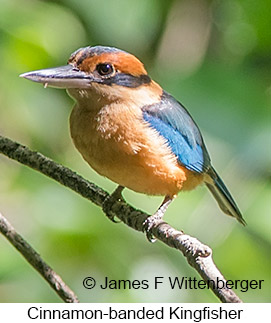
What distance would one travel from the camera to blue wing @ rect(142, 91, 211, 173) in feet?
11.2

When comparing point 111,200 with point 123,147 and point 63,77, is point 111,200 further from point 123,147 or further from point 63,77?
point 63,77

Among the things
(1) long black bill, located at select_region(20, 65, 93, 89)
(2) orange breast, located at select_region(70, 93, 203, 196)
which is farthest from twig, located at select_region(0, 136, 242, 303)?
(1) long black bill, located at select_region(20, 65, 93, 89)

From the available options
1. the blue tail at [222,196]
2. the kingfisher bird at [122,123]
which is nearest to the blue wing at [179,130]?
the kingfisher bird at [122,123]

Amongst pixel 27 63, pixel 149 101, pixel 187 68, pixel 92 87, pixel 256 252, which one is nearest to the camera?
pixel 92 87

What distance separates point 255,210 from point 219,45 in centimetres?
128

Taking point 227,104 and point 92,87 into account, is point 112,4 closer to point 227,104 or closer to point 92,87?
point 227,104

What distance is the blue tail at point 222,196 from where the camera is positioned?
12.2ft

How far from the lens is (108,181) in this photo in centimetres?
387

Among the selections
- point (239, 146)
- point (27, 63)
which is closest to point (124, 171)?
point (239, 146)

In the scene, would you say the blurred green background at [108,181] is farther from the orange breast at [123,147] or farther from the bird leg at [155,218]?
the orange breast at [123,147]

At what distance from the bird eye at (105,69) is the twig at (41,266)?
73 cm

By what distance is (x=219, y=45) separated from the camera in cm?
453

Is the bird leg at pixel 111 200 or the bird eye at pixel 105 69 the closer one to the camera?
the bird eye at pixel 105 69

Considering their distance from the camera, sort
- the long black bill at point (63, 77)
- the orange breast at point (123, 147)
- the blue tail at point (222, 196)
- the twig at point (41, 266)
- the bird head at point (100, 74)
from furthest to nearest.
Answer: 1. the blue tail at point (222, 196)
2. the orange breast at point (123, 147)
3. the bird head at point (100, 74)
4. the long black bill at point (63, 77)
5. the twig at point (41, 266)
